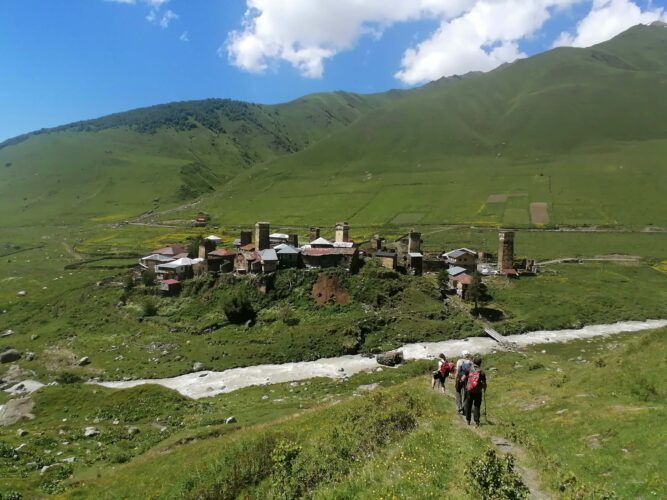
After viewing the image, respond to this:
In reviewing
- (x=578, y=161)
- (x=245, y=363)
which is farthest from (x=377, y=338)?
(x=578, y=161)

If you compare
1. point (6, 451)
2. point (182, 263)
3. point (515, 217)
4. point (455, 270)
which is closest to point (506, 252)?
point (455, 270)

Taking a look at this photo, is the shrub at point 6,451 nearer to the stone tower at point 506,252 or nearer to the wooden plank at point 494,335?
the wooden plank at point 494,335

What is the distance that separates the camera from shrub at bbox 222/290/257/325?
56.7m

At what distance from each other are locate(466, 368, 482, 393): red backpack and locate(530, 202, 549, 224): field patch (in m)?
132

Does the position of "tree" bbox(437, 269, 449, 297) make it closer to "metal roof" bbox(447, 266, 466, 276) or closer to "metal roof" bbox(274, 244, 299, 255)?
"metal roof" bbox(447, 266, 466, 276)

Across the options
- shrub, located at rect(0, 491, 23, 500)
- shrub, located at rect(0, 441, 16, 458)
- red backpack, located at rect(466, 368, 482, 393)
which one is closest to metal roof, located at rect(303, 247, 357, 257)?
shrub, located at rect(0, 441, 16, 458)

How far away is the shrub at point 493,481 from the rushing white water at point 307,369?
106 feet

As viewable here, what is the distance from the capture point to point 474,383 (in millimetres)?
17625

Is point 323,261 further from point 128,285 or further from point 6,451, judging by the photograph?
point 6,451

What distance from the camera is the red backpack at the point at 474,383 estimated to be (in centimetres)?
1761

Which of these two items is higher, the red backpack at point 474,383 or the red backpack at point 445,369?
the red backpack at point 474,383

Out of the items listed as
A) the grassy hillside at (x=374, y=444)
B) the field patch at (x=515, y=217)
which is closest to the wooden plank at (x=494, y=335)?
the grassy hillside at (x=374, y=444)

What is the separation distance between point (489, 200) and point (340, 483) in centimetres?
16244

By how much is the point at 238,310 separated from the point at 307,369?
49.3ft
